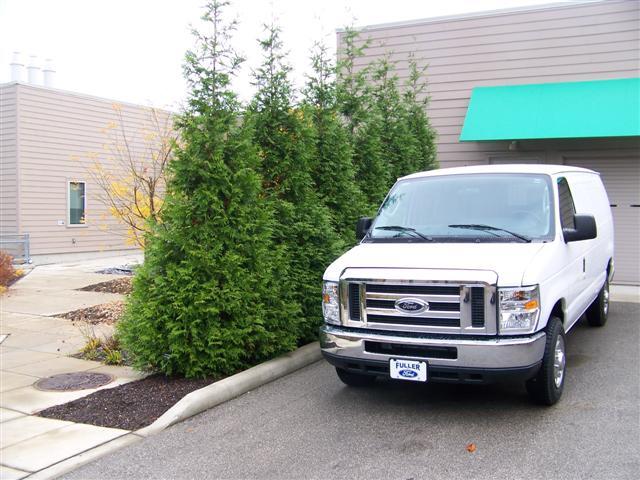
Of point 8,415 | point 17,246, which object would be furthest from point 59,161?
point 8,415

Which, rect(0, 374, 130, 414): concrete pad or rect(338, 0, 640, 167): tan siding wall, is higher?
rect(338, 0, 640, 167): tan siding wall

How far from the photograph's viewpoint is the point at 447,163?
14.3 meters

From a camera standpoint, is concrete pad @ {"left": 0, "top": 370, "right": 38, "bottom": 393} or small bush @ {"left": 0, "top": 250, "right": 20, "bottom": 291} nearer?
concrete pad @ {"left": 0, "top": 370, "right": 38, "bottom": 393}

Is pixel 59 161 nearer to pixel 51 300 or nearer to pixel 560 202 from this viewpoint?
Answer: pixel 51 300

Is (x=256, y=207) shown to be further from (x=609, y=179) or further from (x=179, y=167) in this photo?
(x=609, y=179)

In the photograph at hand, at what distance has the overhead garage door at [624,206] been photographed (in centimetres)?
1253

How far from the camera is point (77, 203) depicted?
20.0 meters

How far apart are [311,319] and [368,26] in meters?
9.71

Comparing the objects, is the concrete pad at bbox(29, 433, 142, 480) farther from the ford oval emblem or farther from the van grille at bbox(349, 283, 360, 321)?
the ford oval emblem

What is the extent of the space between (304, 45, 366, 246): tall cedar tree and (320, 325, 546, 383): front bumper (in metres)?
3.34

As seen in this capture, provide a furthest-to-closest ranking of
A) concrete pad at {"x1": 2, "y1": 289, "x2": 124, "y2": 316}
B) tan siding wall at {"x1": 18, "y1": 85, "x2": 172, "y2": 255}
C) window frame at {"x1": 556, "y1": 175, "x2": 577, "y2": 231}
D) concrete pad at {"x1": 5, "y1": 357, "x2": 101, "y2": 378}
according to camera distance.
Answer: tan siding wall at {"x1": 18, "y1": 85, "x2": 172, "y2": 255} < concrete pad at {"x1": 2, "y1": 289, "x2": 124, "y2": 316} < concrete pad at {"x1": 5, "y1": 357, "x2": 101, "y2": 378} < window frame at {"x1": 556, "y1": 175, "x2": 577, "y2": 231}

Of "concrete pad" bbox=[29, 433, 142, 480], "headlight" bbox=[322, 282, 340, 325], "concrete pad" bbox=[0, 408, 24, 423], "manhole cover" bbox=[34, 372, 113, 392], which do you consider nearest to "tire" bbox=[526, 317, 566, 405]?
"headlight" bbox=[322, 282, 340, 325]

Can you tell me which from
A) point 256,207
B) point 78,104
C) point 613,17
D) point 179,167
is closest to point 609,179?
point 613,17

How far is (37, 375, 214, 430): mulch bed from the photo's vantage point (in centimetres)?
529
